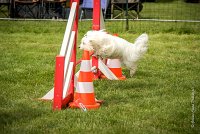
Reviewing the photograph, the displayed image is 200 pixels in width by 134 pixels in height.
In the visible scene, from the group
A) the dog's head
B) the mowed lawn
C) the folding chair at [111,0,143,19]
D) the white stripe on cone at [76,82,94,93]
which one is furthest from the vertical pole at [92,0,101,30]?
the folding chair at [111,0,143,19]

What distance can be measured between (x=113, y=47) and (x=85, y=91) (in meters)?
0.92

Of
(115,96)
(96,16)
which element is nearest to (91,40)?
(115,96)

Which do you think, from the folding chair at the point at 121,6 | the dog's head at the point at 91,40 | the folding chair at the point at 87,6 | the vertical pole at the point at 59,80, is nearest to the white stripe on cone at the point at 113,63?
the dog's head at the point at 91,40

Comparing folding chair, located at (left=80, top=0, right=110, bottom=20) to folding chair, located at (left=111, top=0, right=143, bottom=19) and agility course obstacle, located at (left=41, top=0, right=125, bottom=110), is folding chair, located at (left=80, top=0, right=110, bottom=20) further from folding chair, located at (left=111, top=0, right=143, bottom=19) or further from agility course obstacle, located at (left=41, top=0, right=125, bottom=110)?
agility course obstacle, located at (left=41, top=0, right=125, bottom=110)

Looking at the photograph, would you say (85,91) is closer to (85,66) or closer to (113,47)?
(85,66)

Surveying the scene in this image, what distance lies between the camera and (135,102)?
6.37 metres

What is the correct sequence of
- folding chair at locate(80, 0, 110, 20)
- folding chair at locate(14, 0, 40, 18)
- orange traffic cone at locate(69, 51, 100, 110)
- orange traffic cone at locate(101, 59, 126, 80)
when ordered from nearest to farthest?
orange traffic cone at locate(69, 51, 100, 110)
orange traffic cone at locate(101, 59, 126, 80)
folding chair at locate(14, 0, 40, 18)
folding chair at locate(80, 0, 110, 20)

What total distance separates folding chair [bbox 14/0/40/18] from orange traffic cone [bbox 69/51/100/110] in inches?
504

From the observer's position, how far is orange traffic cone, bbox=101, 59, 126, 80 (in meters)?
8.07

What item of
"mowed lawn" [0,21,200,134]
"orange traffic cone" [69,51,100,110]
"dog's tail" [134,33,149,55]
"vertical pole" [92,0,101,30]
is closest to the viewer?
"mowed lawn" [0,21,200,134]

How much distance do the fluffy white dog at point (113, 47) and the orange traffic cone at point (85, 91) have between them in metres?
0.36

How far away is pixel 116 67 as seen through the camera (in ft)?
26.8

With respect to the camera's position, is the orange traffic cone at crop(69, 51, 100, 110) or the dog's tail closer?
the orange traffic cone at crop(69, 51, 100, 110)

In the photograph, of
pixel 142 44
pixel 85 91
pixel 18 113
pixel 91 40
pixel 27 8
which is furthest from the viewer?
pixel 27 8
